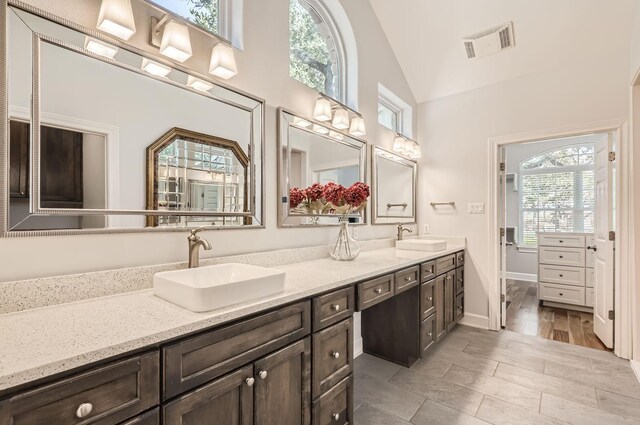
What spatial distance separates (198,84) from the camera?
157 cm

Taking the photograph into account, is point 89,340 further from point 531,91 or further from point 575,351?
point 531,91

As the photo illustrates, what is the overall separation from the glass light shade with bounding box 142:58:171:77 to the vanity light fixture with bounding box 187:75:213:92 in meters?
0.10

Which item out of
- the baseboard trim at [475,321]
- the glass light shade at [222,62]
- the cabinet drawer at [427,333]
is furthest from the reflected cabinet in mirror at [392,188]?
the glass light shade at [222,62]

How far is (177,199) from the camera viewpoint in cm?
150

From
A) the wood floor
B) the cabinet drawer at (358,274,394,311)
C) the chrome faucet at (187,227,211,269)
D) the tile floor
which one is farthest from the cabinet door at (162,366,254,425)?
the wood floor

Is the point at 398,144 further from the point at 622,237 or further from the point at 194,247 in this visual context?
the point at 194,247

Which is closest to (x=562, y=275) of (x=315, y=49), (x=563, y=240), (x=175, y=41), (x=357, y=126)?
(x=563, y=240)

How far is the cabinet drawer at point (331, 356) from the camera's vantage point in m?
1.38

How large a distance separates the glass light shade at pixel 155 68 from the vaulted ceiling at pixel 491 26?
235cm

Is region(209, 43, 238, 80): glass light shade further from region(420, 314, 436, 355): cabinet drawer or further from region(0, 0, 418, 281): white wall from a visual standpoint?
region(420, 314, 436, 355): cabinet drawer

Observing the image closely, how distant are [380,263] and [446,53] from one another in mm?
2411

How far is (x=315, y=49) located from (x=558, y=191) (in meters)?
4.94

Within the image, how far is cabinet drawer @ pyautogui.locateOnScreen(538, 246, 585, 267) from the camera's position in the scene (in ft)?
12.7

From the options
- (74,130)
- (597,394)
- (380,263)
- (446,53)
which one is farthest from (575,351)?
(74,130)
